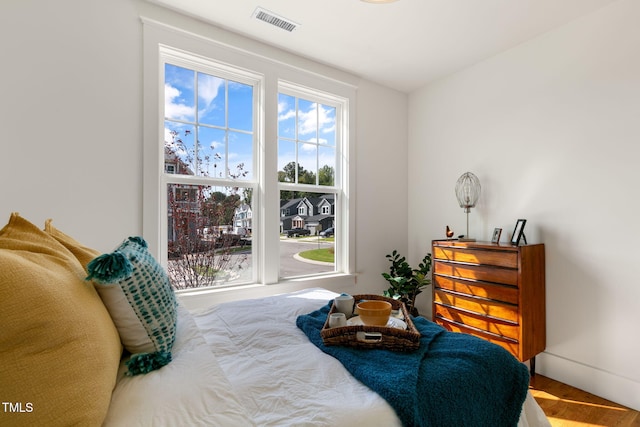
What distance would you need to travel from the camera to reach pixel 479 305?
2.49 meters

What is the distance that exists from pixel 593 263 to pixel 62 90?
148 inches

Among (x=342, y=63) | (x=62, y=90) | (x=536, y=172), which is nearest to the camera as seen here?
(x=62, y=90)

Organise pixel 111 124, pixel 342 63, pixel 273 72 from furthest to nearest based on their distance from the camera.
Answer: pixel 342 63 → pixel 273 72 → pixel 111 124

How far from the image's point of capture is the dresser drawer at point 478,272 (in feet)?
7.57

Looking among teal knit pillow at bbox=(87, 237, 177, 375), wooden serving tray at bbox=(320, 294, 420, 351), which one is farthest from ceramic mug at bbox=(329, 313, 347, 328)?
teal knit pillow at bbox=(87, 237, 177, 375)

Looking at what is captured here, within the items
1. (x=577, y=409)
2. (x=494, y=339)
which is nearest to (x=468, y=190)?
(x=494, y=339)

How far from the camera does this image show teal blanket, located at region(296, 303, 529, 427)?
2.97 feet

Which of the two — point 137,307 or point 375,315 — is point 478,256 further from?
point 137,307

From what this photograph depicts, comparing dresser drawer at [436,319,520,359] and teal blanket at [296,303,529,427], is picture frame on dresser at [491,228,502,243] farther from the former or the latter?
teal blanket at [296,303,529,427]

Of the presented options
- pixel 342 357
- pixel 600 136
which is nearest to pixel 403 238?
pixel 600 136

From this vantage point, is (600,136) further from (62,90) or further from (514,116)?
(62,90)

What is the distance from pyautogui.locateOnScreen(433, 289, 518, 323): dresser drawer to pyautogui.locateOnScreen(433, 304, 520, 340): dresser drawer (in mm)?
38

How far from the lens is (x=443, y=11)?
2270mm

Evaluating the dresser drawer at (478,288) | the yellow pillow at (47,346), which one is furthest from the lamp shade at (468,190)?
the yellow pillow at (47,346)
